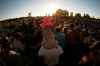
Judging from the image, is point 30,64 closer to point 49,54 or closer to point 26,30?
point 49,54

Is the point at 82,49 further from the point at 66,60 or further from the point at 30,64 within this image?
the point at 30,64

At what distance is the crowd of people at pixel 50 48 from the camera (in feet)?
10.3

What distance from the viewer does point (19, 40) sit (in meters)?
3.87

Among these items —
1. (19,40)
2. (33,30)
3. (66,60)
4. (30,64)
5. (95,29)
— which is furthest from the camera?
(95,29)

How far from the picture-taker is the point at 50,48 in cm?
335

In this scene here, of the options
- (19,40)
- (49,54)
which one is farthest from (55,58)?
(19,40)

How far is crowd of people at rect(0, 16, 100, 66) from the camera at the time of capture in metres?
3.15

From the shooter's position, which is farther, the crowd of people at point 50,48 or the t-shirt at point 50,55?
the t-shirt at point 50,55

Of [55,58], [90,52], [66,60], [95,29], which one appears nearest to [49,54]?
[55,58]

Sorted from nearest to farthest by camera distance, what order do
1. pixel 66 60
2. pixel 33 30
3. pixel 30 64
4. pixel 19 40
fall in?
pixel 30 64 < pixel 66 60 < pixel 19 40 < pixel 33 30

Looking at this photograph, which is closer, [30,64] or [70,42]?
[30,64]

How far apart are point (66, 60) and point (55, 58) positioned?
0.24 metres

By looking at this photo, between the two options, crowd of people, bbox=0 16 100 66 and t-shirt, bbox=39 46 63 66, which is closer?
crowd of people, bbox=0 16 100 66

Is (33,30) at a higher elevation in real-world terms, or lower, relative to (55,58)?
higher
